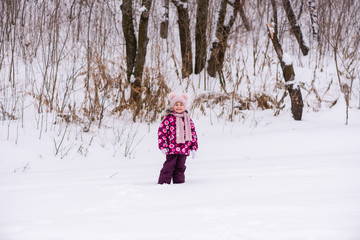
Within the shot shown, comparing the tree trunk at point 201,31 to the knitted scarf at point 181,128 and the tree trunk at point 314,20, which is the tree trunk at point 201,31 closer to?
the tree trunk at point 314,20

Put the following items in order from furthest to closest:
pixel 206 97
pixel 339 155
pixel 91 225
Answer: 1. pixel 206 97
2. pixel 339 155
3. pixel 91 225

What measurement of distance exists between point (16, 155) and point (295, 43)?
1105cm

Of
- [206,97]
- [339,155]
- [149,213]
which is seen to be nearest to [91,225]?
[149,213]

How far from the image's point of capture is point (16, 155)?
5027 mm

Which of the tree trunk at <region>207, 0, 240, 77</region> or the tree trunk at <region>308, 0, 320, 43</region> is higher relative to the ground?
the tree trunk at <region>308, 0, 320, 43</region>

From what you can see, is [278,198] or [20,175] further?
[20,175]

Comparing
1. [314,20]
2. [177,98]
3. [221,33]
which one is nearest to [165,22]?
[221,33]

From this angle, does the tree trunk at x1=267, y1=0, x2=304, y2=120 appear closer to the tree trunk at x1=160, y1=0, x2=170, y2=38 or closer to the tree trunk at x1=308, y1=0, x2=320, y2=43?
the tree trunk at x1=160, y1=0, x2=170, y2=38

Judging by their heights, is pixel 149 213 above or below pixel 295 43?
below

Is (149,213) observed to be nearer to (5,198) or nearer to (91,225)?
(91,225)

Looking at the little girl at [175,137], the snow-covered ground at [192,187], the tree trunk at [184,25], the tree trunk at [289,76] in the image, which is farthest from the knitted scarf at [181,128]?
the tree trunk at [184,25]

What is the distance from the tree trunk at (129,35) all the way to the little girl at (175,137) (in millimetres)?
4374

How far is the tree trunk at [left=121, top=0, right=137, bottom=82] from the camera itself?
759 cm

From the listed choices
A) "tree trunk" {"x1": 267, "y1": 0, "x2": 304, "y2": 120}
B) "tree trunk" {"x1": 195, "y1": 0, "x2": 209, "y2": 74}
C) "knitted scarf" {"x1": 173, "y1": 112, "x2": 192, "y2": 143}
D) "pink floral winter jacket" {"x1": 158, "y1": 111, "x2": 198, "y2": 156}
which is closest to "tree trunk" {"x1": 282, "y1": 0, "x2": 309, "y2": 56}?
"tree trunk" {"x1": 195, "y1": 0, "x2": 209, "y2": 74}
